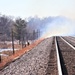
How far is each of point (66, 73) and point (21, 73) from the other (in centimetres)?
243

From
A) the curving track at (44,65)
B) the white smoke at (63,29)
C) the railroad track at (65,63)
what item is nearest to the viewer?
the railroad track at (65,63)

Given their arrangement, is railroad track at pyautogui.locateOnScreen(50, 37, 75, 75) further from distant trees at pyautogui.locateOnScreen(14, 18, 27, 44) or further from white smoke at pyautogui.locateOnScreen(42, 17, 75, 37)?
white smoke at pyautogui.locateOnScreen(42, 17, 75, 37)

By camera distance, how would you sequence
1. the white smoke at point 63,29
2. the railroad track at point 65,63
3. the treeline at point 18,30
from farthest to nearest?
the white smoke at point 63,29
the treeline at point 18,30
the railroad track at point 65,63

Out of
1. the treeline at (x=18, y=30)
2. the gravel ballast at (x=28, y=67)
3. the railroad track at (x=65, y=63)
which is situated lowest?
the gravel ballast at (x=28, y=67)

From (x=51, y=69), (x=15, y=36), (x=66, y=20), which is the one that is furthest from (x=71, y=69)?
(x=66, y=20)

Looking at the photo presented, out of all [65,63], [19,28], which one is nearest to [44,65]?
[65,63]

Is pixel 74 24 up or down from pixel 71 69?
up

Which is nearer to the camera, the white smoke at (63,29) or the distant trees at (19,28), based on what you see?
the distant trees at (19,28)

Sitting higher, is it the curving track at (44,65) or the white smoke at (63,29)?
the white smoke at (63,29)

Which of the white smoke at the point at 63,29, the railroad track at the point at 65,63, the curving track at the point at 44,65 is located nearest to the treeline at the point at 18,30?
the white smoke at the point at 63,29

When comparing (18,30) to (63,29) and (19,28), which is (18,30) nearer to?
(19,28)

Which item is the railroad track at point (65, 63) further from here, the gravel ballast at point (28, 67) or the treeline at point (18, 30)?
the treeline at point (18, 30)

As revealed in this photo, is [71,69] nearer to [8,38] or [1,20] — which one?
[8,38]

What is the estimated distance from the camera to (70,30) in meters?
138
